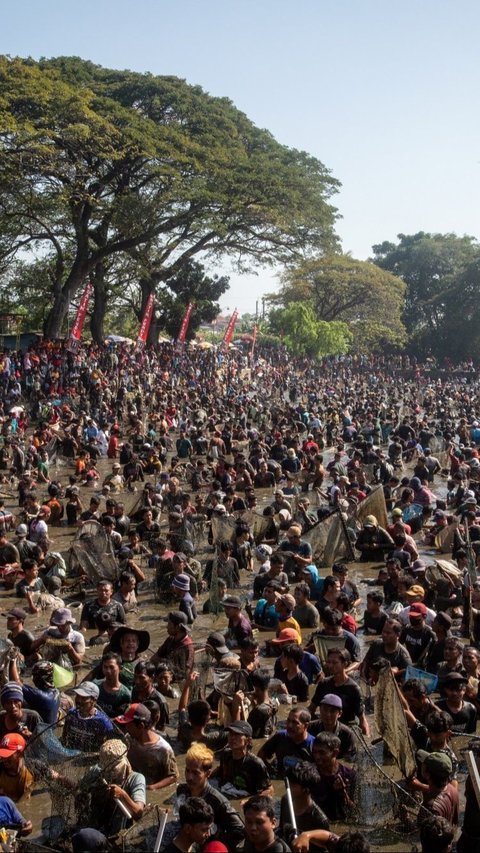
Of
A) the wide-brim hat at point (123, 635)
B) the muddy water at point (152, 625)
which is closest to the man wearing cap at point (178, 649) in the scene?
the wide-brim hat at point (123, 635)

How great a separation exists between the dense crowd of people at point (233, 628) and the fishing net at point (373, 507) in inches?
5.4

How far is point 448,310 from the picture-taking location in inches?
2505

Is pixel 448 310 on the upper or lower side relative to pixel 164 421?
upper

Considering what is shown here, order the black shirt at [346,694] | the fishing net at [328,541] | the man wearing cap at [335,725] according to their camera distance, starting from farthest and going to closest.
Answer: the fishing net at [328,541] < the black shirt at [346,694] < the man wearing cap at [335,725]

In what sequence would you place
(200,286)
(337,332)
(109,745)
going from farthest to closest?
(337,332) < (200,286) < (109,745)

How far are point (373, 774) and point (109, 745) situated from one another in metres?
1.84

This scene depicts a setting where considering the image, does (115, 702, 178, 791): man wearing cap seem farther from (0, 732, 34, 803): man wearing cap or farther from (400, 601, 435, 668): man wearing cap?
(400, 601, 435, 668): man wearing cap

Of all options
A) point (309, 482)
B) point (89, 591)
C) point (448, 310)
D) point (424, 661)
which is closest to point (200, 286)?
point (448, 310)

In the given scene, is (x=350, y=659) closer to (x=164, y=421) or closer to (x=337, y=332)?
(x=164, y=421)

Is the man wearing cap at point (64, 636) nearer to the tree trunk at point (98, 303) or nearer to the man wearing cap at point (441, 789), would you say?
the man wearing cap at point (441, 789)

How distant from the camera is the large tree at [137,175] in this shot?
93.5 ft

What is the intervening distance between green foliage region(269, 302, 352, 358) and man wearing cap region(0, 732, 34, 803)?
47.7 metres

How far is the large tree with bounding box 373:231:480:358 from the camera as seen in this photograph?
62.4m

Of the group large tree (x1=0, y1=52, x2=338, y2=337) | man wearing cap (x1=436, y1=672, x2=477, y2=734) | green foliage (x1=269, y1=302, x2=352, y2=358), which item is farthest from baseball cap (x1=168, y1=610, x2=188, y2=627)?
green foliage (x1=269, y1=302, x2=352, y2=358)
